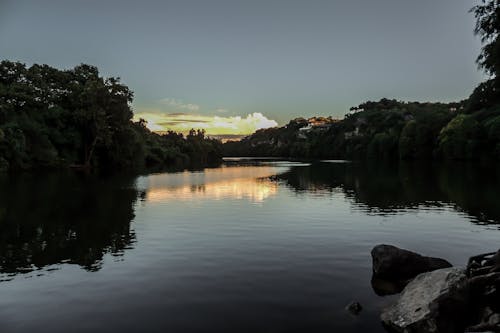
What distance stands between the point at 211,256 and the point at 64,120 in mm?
109120

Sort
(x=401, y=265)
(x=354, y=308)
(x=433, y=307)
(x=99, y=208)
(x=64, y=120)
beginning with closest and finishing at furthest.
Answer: (x=433, y=307) → (x=354, y=308) → (x=401, y=265) → (x=99, y=208) → (x=64, y=120)

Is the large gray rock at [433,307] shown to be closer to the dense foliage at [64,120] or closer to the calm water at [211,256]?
the calm water at [211,256]

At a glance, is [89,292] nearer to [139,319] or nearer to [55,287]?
[55,287]

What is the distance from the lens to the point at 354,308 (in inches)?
631

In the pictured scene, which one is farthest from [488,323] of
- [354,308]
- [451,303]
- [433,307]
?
[354,308]

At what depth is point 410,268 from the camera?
19250 millimetres

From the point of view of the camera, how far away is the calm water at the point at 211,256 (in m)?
15.7

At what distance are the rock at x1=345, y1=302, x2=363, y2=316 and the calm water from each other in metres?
0.44

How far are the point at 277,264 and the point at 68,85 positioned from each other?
119864 mm

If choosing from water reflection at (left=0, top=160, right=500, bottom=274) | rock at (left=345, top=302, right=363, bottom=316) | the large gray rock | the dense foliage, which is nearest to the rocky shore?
the large gray rock

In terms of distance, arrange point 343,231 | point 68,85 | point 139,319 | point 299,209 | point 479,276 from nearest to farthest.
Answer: point 479,276, point 139,319, point 343,231, point 299,209, point 68,85

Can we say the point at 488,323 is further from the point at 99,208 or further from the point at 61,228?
the point at 99,208

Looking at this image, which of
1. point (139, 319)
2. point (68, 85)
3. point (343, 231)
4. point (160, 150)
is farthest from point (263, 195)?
point (160, 150)

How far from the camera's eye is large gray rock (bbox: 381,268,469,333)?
13.3m
